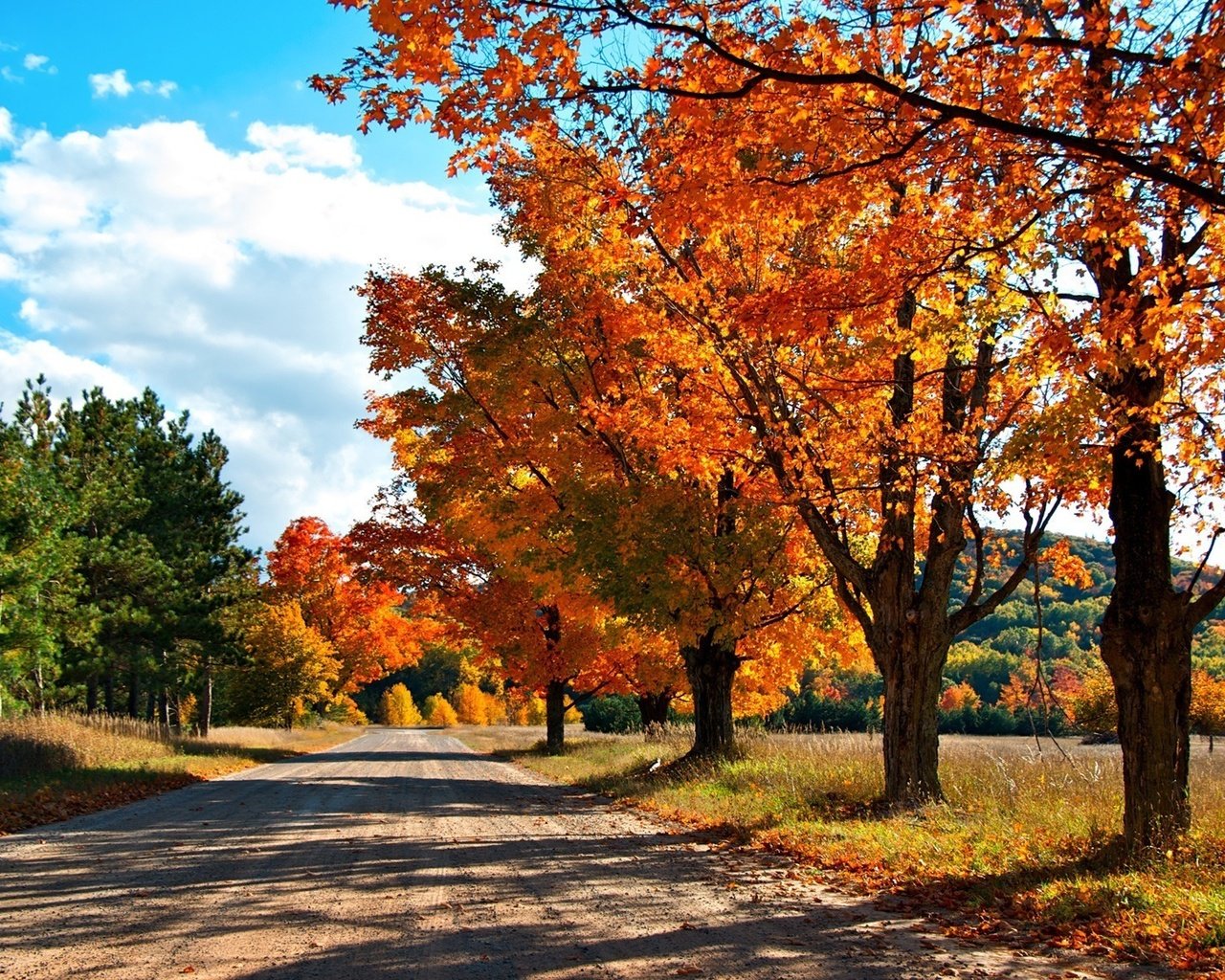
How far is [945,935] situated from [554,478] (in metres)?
13.1

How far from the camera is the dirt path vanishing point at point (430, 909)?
5.46 metres

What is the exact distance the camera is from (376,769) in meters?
24.9

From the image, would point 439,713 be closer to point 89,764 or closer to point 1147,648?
point 89,764

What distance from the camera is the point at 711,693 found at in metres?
19.7

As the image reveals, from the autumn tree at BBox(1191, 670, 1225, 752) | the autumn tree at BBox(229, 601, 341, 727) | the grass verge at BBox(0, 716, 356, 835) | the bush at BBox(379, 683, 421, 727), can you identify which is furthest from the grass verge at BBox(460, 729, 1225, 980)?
the bush at BBox(379, 683, 421, 727)

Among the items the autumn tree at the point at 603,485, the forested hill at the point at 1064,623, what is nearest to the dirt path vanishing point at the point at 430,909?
the autumn tree at the point at 603,485

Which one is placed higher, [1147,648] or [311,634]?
[1147,648]

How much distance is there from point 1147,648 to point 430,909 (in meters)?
6.73

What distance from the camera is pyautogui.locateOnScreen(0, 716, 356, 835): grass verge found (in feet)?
46.1

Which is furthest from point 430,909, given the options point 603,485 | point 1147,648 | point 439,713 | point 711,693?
point 439,713

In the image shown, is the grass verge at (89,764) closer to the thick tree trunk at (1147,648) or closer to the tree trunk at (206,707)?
the tree trunk at (206,707)

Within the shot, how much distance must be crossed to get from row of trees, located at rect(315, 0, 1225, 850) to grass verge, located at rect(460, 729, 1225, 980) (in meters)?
0.86

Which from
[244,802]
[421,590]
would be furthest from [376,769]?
[244,802]

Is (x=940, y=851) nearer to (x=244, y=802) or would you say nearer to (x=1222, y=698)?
(x=244, y=802)
